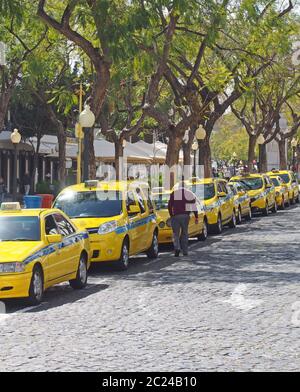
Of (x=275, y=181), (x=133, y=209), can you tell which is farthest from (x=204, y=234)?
(x=275, y=181)

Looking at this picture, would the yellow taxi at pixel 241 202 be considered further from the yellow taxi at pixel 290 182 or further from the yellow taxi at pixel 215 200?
the yellow taxi at pixel 290 182

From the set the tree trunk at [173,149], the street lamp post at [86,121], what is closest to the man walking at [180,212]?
the street lamp post at [86,121]

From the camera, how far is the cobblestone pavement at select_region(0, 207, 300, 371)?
9.75 metres

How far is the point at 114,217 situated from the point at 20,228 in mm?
4127

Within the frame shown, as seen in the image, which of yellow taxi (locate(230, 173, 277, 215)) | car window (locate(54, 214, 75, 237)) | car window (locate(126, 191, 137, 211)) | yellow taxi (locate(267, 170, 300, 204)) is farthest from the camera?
yellow taxi (locate(267, 170, 300, 204))

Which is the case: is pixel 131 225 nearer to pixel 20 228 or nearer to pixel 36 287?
pixel 20 228

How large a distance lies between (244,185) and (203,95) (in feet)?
12.9

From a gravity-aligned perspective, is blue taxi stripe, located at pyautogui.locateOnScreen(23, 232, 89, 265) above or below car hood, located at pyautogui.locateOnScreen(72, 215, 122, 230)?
below

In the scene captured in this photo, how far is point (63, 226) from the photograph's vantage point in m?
16.3

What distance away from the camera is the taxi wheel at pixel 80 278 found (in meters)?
16.3

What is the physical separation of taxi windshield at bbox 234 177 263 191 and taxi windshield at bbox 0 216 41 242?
23.1 metres

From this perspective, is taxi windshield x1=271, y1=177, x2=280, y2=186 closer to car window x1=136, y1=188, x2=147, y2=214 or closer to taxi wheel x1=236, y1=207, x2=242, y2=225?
taxi wheel x1=236, y1=207, x2=242, y2=225

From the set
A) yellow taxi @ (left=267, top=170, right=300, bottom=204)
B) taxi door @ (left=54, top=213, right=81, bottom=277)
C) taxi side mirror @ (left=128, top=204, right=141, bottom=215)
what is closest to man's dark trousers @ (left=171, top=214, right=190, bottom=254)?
taxi side mirror @ (left=128, top=204, right=141, bottom=215)

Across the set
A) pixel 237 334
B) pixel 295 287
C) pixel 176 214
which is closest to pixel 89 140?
pixel 176 214
